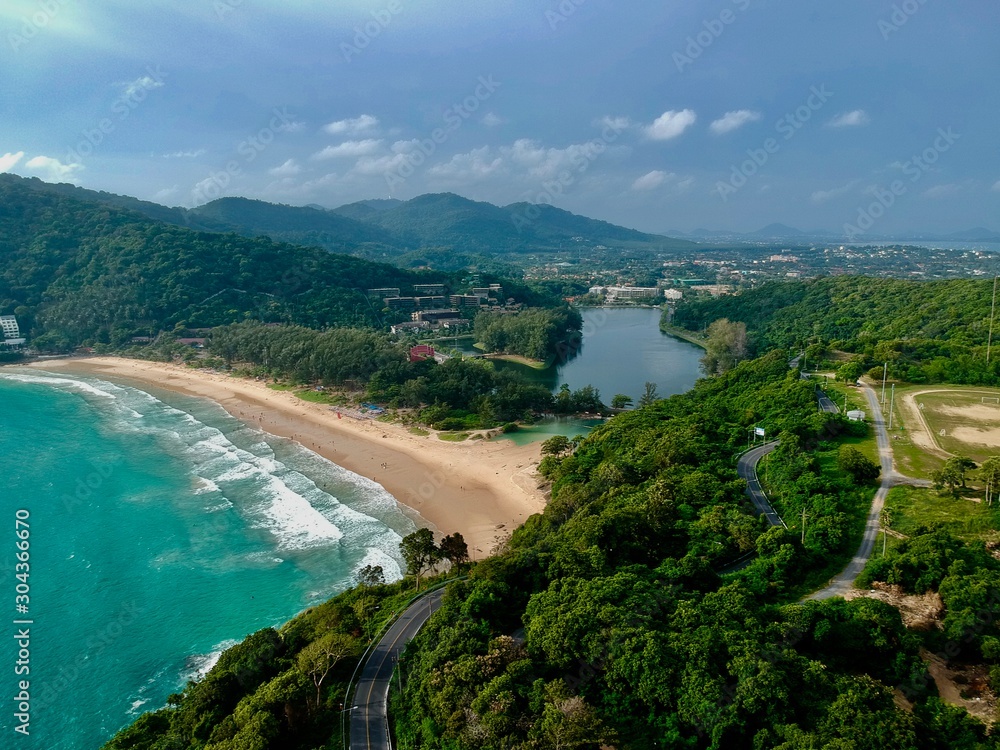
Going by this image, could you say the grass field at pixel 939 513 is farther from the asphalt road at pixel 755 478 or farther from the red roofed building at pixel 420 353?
the red roofed building at pixel 420 353

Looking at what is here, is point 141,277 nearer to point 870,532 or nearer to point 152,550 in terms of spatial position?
point 152,550

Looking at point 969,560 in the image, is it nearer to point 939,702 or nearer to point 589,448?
point 939,702

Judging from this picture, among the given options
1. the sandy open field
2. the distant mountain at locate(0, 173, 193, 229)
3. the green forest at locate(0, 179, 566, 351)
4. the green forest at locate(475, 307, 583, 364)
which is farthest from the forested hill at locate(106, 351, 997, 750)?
the distant mountain at locate(0, 173, 193, 229)

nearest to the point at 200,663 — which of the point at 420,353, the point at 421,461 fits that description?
the point at 421,461

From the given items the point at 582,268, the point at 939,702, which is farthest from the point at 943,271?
the point at 939,702

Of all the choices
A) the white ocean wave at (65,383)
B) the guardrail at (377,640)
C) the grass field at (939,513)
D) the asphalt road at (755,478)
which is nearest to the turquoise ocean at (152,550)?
the guardrail at (377,640)
